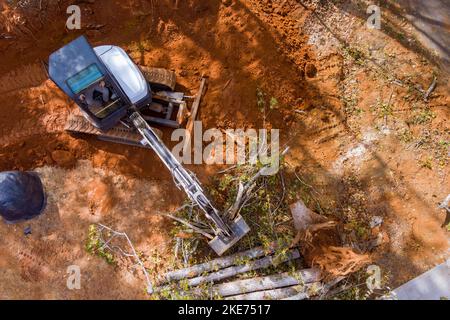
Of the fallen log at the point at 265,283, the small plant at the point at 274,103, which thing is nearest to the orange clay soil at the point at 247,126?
the small plant at the point at 274,103

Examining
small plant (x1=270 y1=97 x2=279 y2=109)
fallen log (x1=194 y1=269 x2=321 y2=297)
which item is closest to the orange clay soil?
small plant (x1=270 y1=97 x2=279 y2=109)

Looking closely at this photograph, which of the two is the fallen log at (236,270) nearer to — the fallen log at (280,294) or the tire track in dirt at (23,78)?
the fallen log at (280,294)

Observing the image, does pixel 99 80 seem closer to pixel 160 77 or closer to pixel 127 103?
pixel 127 103

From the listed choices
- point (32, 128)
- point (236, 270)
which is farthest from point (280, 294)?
point (32, 128)

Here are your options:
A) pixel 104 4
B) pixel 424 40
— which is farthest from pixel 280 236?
pixel 104 4

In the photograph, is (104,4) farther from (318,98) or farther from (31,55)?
(318,98)

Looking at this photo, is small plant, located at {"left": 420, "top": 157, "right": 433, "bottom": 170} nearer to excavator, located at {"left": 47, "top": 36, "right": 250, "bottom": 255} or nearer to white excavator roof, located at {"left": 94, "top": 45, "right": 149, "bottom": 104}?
excavator, located at {"left": 47, "top": 36, "right": 250, "bottom": 255}
